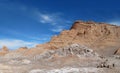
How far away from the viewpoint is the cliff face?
85.4 m

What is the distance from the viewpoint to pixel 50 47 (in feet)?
281

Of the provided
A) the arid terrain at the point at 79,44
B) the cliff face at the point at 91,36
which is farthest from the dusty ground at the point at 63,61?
the cliff face at the point at 91,36

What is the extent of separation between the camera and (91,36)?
300 ft

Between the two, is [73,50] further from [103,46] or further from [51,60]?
[103,46]

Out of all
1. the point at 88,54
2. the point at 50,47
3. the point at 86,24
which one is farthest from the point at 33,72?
the point at 86,24

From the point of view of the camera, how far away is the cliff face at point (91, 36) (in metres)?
85.4

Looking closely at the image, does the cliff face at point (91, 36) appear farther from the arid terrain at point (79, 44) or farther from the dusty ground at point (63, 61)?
the dusty ground at point (63, 61)

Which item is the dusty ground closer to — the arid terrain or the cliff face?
the arid terrain

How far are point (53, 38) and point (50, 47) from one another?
390 inches

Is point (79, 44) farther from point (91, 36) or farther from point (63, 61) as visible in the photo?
point (91, 36)

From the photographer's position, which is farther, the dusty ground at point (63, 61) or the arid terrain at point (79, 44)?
the arid terrain at point (79, 44)

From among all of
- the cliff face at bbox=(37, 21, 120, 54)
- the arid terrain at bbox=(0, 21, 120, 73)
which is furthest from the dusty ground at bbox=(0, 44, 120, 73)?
the cliff face at bbox=(37, 21, 120, 54)

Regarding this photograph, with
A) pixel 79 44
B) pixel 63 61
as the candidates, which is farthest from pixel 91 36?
pixel 63 61

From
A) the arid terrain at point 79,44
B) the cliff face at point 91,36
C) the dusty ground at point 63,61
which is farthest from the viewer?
the cliff face at point 91,36
